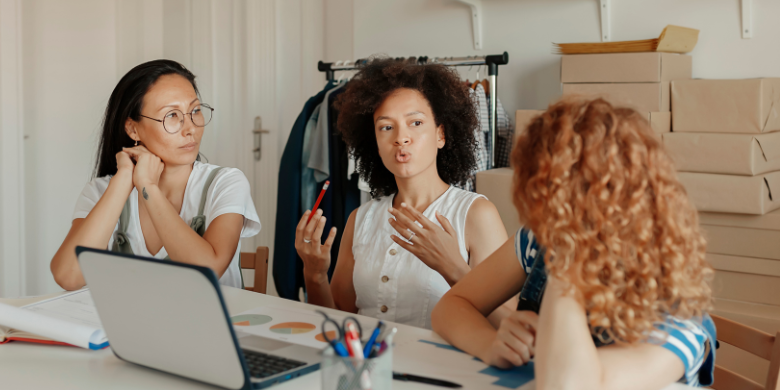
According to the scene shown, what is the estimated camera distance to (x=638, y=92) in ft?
6.86

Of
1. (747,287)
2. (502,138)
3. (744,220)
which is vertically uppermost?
(502,138)

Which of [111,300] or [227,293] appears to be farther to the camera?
[227,293]

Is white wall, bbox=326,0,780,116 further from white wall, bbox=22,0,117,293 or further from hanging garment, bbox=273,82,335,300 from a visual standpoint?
white wall, bbox=22,0,117,293

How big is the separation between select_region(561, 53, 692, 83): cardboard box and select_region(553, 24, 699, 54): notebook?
3cm

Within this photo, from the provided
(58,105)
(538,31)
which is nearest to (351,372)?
(538,31)

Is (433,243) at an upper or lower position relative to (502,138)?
lower

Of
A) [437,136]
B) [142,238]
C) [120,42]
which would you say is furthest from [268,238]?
[437,136]

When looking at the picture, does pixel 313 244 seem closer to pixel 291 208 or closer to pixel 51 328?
pixel 51 328

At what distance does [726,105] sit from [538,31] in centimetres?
90

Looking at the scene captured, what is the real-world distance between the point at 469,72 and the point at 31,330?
7.33 ft

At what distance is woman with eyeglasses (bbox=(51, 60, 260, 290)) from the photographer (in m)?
1.54

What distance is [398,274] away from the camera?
150cm

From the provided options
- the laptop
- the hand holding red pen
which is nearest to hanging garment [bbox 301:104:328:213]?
the hand holding red pen

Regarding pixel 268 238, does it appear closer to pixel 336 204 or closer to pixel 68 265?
pixel 336 204
